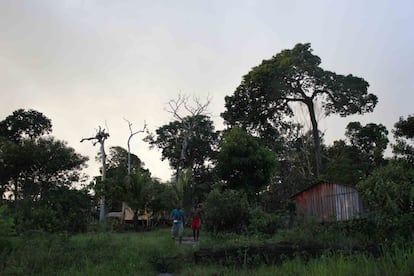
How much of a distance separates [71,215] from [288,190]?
26.4 meters

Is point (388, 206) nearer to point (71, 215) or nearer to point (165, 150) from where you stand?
point (71, 215)

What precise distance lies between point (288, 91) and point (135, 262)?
102 ft

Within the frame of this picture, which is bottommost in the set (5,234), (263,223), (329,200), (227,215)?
(5,234)

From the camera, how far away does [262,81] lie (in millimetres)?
39250

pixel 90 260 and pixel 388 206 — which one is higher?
pixel 388 206

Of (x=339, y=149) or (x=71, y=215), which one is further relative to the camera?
(x=339, y=149)

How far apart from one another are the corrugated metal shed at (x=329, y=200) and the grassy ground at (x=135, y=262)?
17.5m

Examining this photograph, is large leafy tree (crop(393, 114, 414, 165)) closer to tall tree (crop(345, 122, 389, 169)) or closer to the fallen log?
tall tree (crop(345, 122, 389, 169))

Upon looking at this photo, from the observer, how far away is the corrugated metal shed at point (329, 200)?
29.2 m

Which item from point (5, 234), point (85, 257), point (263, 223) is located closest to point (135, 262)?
point (85, 257)

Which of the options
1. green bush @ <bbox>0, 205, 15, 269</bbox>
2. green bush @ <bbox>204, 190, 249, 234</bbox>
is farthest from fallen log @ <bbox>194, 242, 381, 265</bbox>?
green bush @ <bbox>204, 190, 249, 234</bbox>

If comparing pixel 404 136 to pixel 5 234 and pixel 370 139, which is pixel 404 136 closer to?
pixel 370 139

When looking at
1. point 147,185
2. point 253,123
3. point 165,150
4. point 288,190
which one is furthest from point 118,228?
point 165,150

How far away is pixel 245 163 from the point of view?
30391 millimetres
